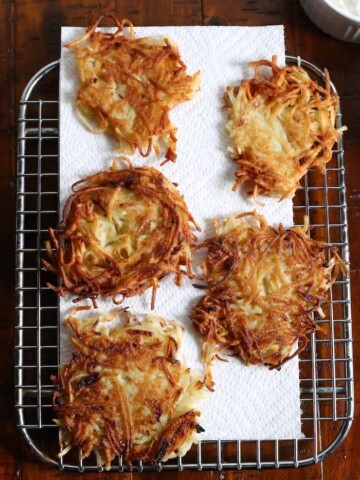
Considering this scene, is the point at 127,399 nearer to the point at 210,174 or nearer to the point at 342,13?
the point at 210,174

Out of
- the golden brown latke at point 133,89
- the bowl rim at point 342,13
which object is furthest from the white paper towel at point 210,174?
the bowl rim at point 342,13

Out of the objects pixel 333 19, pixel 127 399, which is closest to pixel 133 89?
pixel 333 19

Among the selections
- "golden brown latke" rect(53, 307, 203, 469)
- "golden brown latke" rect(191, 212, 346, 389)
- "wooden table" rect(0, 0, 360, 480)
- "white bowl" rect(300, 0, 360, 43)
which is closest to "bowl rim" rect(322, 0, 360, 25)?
"white bowl" rect(300, 0, 360, 43)

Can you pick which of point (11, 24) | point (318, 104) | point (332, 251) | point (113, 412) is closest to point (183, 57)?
point (318, 104)

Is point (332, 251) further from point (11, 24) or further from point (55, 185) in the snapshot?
point (11, 24)

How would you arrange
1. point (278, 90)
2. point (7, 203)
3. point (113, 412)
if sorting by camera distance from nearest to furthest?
point (113, 412) < point (278, 90) < point (7, 203)

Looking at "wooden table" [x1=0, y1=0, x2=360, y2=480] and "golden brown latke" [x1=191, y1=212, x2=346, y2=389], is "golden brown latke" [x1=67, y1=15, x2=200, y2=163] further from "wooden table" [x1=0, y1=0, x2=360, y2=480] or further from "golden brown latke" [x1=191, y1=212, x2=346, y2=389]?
"golden brown latke" [x1=191, y1=212, x2=346, y2=389]

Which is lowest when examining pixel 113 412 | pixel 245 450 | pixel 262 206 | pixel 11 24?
pixel 245 450

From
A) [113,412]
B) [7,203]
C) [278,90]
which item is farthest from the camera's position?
[7,203]
